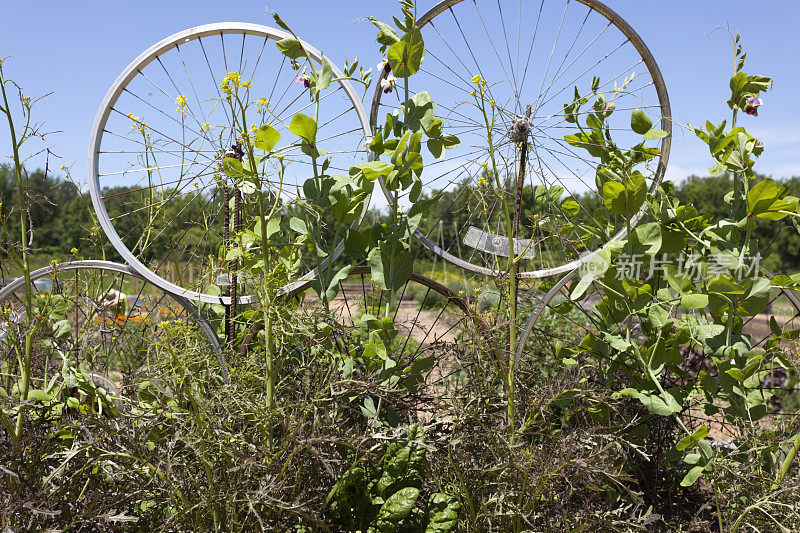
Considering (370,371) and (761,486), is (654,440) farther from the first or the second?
(370,371)

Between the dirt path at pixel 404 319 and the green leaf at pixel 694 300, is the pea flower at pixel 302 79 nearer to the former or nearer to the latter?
the dirt path at pixel 404 319

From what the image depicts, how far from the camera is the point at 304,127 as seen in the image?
70.1 inches

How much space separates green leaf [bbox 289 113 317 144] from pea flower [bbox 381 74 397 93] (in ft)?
1.23

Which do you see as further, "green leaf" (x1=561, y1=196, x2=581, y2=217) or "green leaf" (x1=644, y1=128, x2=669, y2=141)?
"green leaf" (x1=561, y1=196, x2=581, y2=217)

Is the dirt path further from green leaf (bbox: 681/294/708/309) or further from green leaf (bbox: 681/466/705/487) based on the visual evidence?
green leaf (bbox: 681/466/705/487)

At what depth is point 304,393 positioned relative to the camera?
167 cm

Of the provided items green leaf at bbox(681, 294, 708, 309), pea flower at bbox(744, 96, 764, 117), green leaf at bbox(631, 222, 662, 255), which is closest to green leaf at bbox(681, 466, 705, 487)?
green leaf at bbox(681, 294, 708, 309)

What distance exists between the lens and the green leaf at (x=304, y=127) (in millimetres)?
1763

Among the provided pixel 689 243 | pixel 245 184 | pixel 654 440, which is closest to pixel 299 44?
pixel 245 184

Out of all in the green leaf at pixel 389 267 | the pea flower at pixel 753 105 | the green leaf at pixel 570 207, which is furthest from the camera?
the green leaf at pixel 570 207

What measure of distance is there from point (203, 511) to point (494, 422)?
829 millimetres

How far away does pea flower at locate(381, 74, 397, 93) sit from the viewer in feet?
6.72

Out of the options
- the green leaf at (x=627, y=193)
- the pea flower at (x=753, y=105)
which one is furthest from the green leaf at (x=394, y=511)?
the pea flower at (x=753, y=105)

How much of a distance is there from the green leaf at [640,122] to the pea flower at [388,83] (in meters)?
0.83
